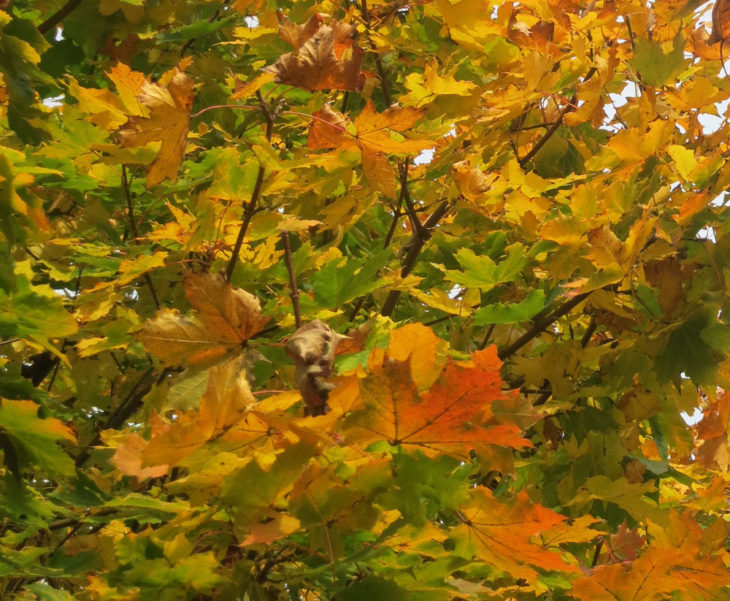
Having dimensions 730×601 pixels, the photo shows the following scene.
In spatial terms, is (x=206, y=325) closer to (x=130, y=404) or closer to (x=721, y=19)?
(x=130, y=404)

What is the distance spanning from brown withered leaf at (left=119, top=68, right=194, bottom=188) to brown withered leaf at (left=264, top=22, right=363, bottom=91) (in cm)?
15

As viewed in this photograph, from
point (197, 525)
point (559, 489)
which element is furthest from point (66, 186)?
point (559, 489)

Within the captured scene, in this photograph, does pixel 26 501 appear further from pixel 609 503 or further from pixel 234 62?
pixel 234 62

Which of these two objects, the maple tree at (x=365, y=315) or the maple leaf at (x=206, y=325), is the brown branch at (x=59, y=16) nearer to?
the maple tree at (x=365, y=315)

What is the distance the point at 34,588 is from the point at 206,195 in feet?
2.74

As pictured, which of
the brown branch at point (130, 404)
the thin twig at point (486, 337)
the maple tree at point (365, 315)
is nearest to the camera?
the maple tree at point (365, 315)

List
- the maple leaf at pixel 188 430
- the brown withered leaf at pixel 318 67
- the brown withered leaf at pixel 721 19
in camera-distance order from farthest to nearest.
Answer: the brown withered leaf at pixel 721 19
the brown withered leaf at pixel 318 67
the maple leaf at pixel 188 430

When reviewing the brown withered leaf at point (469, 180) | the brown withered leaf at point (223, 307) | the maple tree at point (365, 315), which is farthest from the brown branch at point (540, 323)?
the brown withered leaf at point (223, 307)

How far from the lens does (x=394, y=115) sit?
1.35m

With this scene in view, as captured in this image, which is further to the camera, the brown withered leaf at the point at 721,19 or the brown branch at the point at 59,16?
the brown branch at the point at 59,16

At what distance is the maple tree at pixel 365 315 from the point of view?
97 centimetres

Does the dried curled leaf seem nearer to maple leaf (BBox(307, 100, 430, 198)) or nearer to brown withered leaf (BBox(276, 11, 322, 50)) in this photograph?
maple leaf (BBox(307, 100, 430, 198))

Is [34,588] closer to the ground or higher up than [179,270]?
closer to the ground

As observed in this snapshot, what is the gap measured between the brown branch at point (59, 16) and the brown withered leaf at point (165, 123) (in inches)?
49.1
